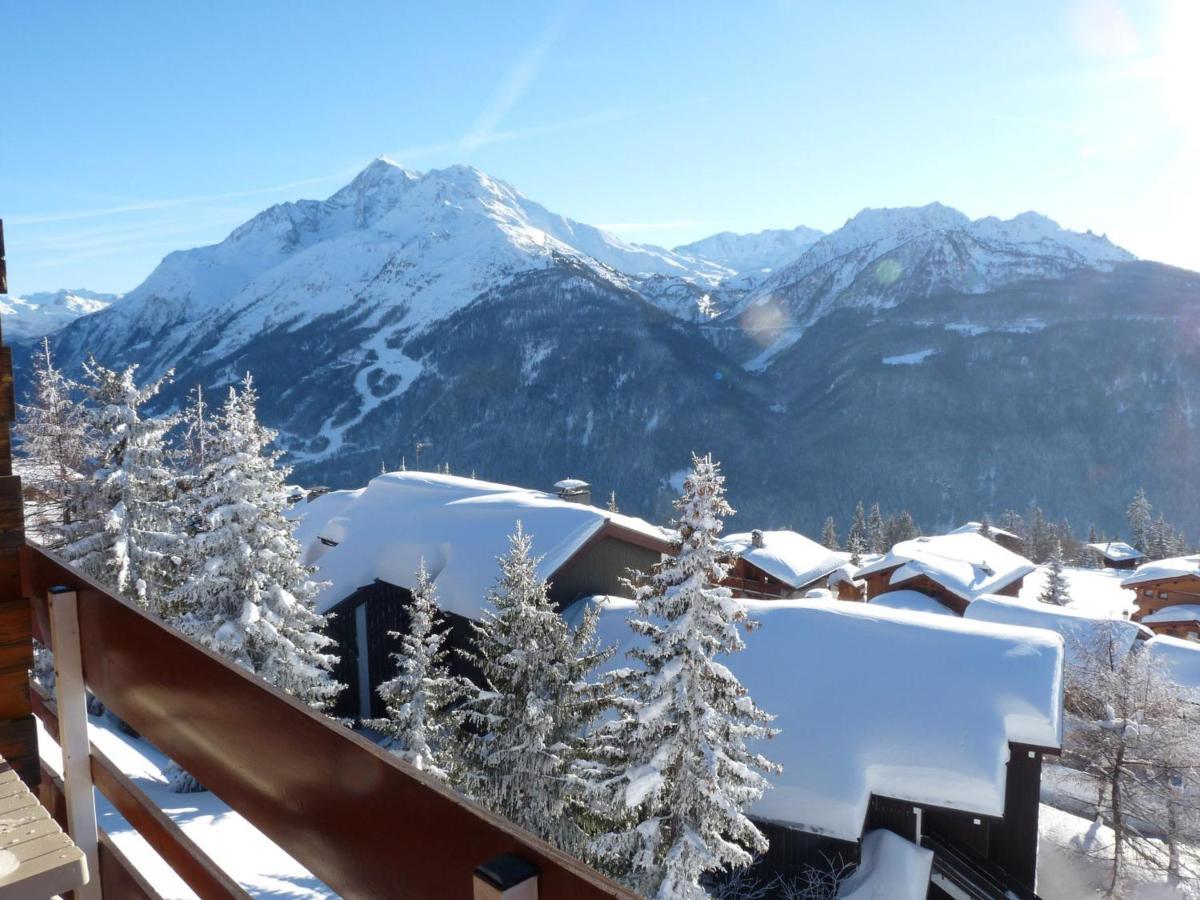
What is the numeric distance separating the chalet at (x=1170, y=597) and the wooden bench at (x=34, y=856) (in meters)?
50.7

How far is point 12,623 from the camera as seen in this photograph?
7.73 ft

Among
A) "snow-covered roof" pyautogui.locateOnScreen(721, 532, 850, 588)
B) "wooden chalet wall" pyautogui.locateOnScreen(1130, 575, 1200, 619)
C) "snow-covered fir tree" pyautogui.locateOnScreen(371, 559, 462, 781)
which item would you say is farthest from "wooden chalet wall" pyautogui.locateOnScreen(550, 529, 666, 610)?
"wooden chalet wall" pyautogui.locateOnScreen(1130, 575, 1200, 619)

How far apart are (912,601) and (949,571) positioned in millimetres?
2834

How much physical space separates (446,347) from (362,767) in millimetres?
201325

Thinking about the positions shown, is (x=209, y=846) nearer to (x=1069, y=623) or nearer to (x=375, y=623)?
(x=375, y=623)

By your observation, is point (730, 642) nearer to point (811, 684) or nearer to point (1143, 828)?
point (811, 684)

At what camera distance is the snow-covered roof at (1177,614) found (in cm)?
3854

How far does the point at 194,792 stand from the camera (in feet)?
40.9

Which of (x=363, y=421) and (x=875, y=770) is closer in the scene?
(x=875, y=770)

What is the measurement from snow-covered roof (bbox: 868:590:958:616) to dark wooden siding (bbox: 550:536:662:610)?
58.1 feet

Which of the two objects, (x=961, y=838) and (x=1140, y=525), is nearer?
(x=961, y=838)

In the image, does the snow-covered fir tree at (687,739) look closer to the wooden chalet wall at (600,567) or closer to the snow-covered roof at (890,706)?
the snow-covered roof at (890,706)

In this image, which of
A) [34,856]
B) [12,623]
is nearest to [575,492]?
[12,623]

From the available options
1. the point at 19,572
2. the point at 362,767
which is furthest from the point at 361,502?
the point at 362,767
